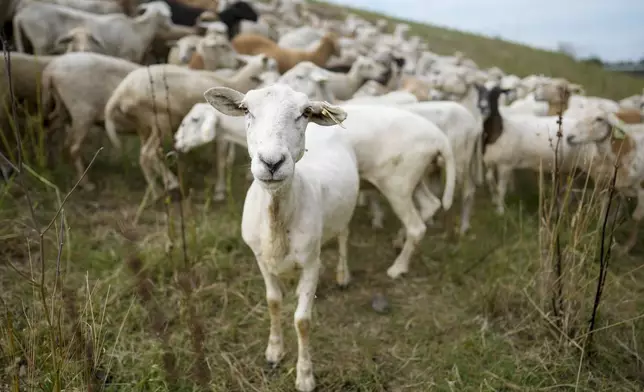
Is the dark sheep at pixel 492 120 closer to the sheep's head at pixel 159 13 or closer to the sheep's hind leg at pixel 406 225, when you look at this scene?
the sheep's hind leg at pixel 406 225

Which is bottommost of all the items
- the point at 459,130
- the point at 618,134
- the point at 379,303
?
the point at 379,303

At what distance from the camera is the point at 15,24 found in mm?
7039

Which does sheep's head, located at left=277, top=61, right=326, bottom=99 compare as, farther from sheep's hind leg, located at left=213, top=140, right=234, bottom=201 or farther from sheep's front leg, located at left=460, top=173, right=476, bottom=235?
sheep's front leg, located at left=460, top=173, right=476, bottom=235

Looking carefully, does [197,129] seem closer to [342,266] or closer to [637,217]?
[342,266]

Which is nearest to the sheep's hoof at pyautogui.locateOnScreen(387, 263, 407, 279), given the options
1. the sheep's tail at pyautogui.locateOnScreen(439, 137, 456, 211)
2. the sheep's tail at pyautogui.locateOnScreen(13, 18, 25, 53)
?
the sheep's tail at pyautogui.locateOnScreen(439, 137, 456, 211)

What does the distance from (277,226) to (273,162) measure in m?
0.62

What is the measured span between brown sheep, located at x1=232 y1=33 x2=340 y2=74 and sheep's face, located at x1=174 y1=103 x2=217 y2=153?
391 cm

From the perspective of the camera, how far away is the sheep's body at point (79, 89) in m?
5.44

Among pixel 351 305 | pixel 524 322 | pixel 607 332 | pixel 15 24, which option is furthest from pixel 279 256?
pixel 15 24

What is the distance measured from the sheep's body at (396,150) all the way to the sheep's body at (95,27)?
5.22m

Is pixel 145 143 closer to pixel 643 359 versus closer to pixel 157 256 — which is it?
pixel 157 256

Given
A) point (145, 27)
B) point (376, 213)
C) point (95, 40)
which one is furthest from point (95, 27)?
point (376, 213)

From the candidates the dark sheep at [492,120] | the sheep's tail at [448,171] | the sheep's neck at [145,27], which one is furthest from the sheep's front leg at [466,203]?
the sheep's neck at [145,27]

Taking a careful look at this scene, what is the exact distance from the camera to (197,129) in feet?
16.3
